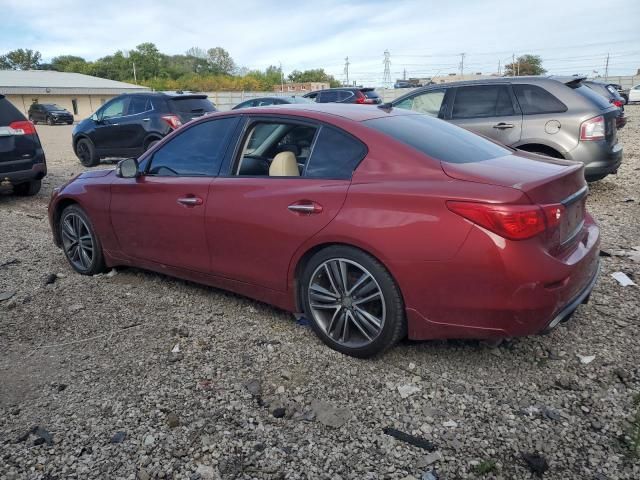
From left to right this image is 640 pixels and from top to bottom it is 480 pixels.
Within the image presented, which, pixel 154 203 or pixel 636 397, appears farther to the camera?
pixel 154 203

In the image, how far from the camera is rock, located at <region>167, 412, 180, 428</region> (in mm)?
2794

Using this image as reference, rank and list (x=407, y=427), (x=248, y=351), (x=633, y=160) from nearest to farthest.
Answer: (x=407, y=427), (x=248, y=351), (x=633, y=160)

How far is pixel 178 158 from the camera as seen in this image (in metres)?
4.26

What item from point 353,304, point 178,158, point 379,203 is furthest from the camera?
point 178,158

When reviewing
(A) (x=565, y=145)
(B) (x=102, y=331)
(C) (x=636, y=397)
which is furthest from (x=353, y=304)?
(A) (x=565, y=145)

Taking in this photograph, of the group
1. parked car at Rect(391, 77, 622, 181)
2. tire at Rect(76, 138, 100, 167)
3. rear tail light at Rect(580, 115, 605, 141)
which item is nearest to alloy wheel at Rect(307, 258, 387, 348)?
parked car at Rect(391, 77, 622, 181)

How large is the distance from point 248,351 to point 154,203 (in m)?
1.50

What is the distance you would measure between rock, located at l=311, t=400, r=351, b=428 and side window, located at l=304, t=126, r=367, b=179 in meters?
1.34

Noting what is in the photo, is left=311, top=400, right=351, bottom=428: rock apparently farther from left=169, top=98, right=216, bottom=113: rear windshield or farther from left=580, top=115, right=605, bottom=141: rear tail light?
left=169, top=98, right=216, bottom=113: rear windshield

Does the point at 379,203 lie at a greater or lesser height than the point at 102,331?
greater

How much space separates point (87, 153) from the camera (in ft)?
43.1

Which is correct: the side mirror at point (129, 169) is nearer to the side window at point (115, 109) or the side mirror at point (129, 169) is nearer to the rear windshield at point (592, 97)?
the rear windshield at point (592, 97)

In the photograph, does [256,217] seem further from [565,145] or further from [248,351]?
[565,145]

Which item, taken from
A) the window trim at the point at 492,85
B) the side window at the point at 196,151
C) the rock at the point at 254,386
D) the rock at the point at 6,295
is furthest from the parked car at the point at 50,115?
the rock at the point at 254,386
